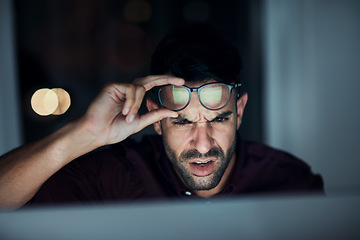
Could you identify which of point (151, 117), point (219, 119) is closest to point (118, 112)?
point (151, 117)

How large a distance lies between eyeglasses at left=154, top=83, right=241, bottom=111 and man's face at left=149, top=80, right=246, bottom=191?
25 millimetres

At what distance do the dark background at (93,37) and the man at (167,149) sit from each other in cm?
93

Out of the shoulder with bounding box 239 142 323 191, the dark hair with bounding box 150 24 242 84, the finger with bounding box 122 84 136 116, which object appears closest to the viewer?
the finger with bounding box 122 84 136 116

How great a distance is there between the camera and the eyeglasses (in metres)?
1.09

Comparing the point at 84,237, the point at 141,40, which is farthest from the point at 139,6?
the point at 84,237

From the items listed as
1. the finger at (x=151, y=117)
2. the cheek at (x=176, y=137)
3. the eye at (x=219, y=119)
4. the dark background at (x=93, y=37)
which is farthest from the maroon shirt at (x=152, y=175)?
the dark background at (x=93, y=37)

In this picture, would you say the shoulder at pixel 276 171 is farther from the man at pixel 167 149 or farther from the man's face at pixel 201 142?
the man's face at pixel 201 142

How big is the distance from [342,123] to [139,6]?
6.01 ft

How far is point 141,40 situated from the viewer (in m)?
2.72

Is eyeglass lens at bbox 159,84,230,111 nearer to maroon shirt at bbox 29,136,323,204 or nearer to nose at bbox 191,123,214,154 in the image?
nose at bbox 191,123,214,154

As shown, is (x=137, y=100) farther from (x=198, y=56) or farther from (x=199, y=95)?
(x=198, y=56)

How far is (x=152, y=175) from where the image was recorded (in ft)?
4.39

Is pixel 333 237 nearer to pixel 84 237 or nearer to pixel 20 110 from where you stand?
pixel 84 237

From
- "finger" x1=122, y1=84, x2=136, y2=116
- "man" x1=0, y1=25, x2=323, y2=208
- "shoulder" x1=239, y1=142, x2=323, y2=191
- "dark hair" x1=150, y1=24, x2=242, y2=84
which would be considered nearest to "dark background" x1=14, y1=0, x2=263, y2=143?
"shoulder" x1=239, y1=142, x2=323, y2=191
